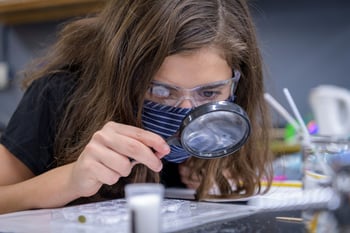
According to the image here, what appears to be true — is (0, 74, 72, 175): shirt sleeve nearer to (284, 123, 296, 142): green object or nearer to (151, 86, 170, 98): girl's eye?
(151, 86, 170, 98): girl's eye

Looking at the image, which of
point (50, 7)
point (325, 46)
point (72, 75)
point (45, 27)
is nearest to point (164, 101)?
point (72, 75)

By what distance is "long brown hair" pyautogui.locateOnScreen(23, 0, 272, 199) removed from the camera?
0.97 meters

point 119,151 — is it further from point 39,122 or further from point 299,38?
point 299,38

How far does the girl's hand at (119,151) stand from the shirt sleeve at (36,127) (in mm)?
298

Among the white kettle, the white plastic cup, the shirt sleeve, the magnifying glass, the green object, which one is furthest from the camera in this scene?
Result: the green object

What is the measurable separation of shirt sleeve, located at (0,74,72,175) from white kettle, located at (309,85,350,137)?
86 centimetres

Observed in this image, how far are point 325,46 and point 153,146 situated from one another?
1577 millimetres

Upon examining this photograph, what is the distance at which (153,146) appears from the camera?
837 millimetres

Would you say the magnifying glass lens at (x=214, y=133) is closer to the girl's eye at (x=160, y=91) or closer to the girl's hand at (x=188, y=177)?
the girl's eye at (x=160, y=91)

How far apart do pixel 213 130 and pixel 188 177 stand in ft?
1.32

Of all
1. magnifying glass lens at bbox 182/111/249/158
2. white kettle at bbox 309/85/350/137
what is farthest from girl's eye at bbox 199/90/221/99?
white kettle at bbox 309/85/350/137

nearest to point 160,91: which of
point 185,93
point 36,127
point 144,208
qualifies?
point 185,93

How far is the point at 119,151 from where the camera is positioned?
0.83 metres

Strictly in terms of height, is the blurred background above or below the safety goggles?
above
